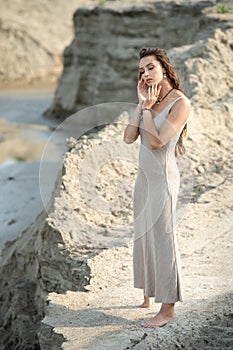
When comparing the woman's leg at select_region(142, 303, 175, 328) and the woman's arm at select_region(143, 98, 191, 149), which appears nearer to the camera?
the woman's arm at select_region(143, 98, 191, 149)

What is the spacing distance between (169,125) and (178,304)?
4.15 feet

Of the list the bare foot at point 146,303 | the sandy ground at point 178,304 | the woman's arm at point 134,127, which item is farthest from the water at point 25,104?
the woman's arm at point 134,127

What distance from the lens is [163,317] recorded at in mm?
5371

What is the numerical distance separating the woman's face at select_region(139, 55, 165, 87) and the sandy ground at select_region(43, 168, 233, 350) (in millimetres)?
1396

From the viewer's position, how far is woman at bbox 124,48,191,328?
5234 millimetres

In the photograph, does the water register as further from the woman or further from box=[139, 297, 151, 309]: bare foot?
the woman

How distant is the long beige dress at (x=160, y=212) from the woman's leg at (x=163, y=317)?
60 mm

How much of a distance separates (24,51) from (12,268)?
48.9 feet

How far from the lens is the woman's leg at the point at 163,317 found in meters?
5.33

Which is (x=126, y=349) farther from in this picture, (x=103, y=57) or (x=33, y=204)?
(x=103, y=57)

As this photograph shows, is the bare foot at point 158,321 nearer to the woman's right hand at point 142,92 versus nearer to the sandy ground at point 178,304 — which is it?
the sandy ground at point 178,304

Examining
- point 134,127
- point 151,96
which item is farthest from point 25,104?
point 151,96

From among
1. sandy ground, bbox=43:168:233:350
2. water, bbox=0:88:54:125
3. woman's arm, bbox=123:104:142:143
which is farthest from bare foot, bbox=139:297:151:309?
water, bbox=0:88:54:125

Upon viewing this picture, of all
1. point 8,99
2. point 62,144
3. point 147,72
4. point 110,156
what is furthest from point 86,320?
point 8,99
